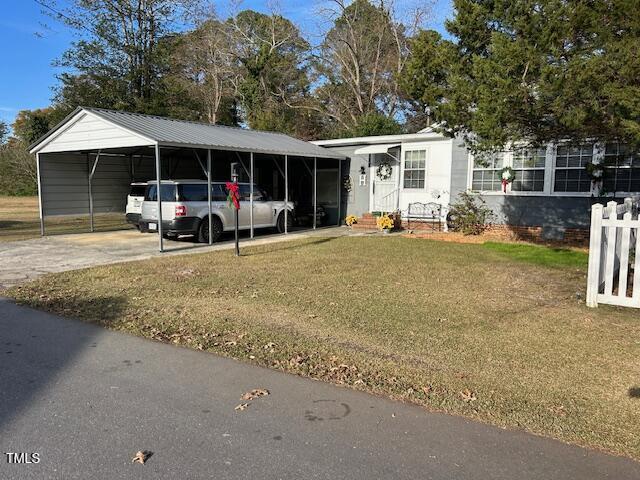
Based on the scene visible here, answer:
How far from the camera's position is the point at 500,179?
14.6 meters

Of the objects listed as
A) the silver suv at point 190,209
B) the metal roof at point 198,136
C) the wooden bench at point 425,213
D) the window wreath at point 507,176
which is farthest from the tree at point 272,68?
the window wreath at point 507,176

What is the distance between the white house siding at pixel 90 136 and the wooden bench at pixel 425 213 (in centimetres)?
891

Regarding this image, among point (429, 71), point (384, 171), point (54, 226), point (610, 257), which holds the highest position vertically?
point (429, 71)

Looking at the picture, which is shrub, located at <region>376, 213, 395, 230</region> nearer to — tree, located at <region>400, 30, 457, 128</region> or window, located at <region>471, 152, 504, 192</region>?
window, located at <region>471, 152, 504, 192</region>

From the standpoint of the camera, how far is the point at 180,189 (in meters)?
12.7

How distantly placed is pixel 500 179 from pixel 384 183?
4.54 meters

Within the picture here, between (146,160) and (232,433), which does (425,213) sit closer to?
(146,160)

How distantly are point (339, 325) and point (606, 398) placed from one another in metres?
2.79

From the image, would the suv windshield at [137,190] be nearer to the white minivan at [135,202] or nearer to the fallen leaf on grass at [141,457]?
the white minivan at [135,202]

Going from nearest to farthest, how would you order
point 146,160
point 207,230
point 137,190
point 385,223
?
point 207,230 < point 137,190 < point 385,223 < point 146,160

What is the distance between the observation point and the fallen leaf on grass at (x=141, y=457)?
2.91m

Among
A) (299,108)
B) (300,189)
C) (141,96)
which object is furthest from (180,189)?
(299,108)

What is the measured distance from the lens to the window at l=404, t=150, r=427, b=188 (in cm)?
1636

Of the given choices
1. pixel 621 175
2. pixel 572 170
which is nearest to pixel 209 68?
pixel 572 170
